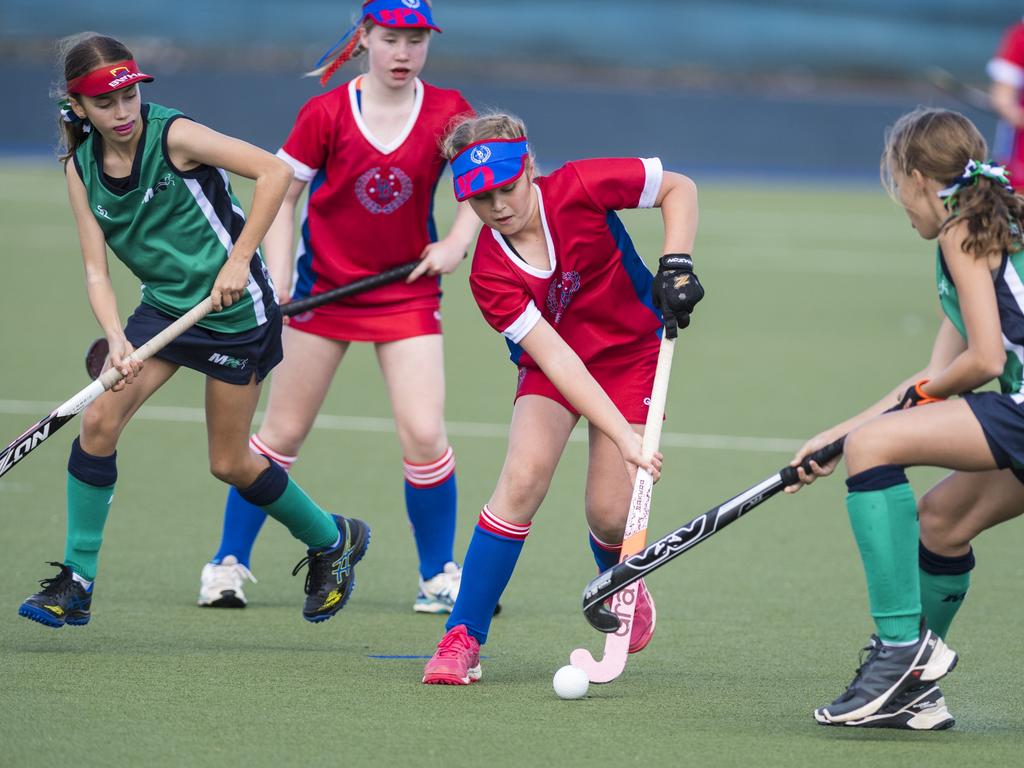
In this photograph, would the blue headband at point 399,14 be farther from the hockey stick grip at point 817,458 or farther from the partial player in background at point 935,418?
the hockey stick grip at point 817,458

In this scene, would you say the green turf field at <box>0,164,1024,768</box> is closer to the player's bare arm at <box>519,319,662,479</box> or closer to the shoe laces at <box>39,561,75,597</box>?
the shoe laces at <box>39,561,75,597</box>

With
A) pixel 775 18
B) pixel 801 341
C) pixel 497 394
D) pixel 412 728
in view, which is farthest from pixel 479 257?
pixel 775 18

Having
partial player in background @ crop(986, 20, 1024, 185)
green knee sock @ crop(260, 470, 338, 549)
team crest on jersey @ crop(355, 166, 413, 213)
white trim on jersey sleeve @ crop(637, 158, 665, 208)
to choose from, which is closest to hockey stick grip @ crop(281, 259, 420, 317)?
team crest on jersey @ crop(355, 166, 413, 213)

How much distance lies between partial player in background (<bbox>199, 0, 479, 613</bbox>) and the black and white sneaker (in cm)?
146

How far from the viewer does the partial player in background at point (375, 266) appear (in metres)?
4.21

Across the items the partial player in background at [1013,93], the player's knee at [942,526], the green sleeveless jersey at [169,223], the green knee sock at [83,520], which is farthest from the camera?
the partial player in background at [1013,93]

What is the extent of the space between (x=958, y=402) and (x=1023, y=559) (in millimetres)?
1925

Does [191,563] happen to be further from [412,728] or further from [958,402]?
[958,402]

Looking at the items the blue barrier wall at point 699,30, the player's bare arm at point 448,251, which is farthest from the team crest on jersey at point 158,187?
the blue barrier wall at point 699,30

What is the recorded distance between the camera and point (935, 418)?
2984 mm

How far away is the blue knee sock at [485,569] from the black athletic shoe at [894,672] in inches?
33.3

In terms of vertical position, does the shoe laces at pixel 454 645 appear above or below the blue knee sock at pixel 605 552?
below

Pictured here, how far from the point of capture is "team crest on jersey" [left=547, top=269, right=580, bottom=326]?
3553mm

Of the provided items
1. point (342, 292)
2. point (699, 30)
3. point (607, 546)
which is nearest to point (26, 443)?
point (342, 292)
